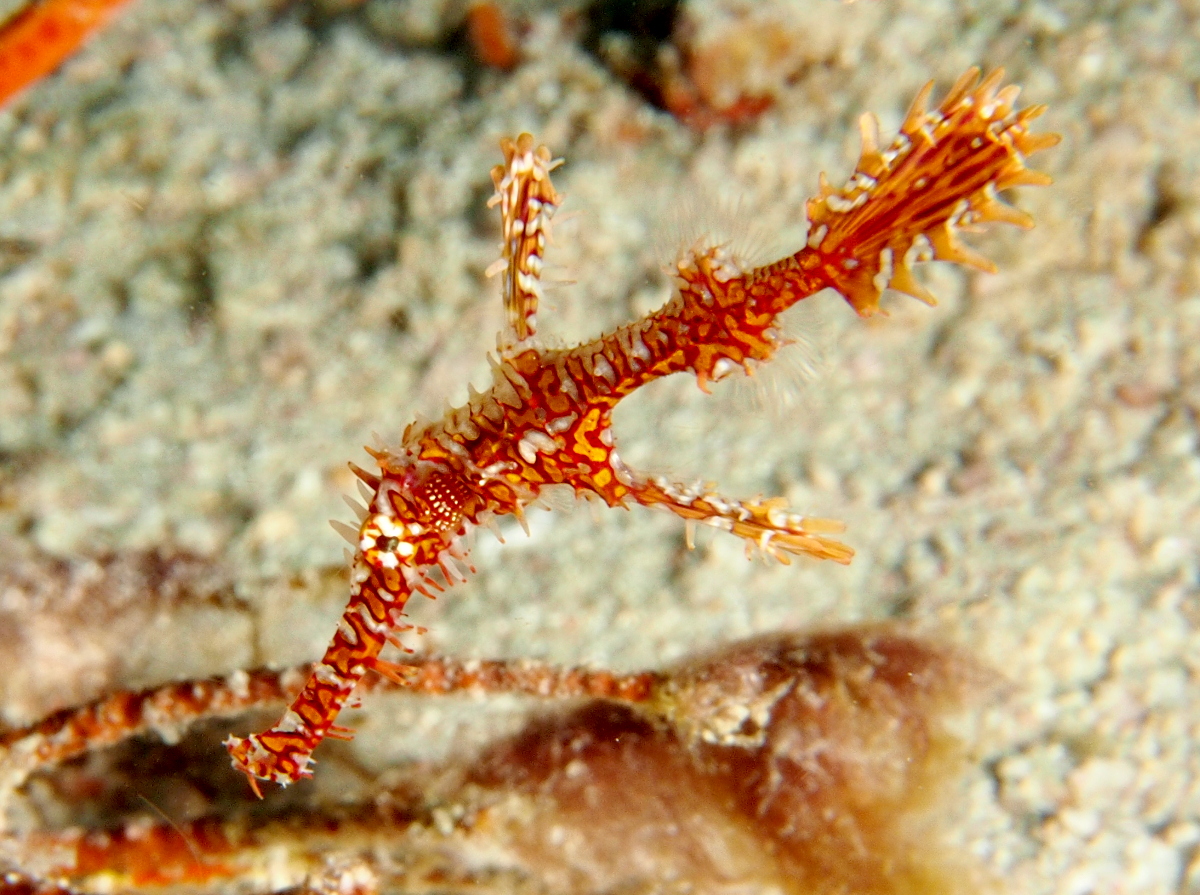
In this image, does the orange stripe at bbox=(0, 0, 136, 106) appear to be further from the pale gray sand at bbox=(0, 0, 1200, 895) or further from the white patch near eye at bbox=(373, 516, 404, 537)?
the white patch near eye at bbox=(373, 516, 404, 537)

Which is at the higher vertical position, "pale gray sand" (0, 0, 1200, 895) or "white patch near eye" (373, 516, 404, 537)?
"pale gray sand" (0, 0, 1200, 895)

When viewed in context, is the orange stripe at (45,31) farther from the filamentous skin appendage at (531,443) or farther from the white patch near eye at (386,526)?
the white patch near eye at (386,526)

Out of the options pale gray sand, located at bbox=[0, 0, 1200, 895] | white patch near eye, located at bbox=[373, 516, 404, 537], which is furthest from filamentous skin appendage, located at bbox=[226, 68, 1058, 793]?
pale gray sand, located at bbox=[0, 0, 1200, 895]

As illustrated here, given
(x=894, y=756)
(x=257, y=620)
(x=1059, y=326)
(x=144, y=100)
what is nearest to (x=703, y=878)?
(x=894, y=756)

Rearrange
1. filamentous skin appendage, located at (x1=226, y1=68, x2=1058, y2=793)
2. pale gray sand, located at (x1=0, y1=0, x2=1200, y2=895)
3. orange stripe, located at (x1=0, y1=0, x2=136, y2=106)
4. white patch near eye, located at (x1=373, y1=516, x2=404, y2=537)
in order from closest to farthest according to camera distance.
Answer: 1. orange stripe, located at (x1=0, y1=0, x2=136, y2=106)
2. filamentous skin appendage, located at (x1=226, y1=68, x2=1058, y2=793)
3. white patch near eye, located at (x1=373, y1=516, x2=404, y2=537)
4. pale gray sand, located at (x1=0, y1=0, x2=1200, y2=895)

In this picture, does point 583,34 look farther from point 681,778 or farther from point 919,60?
point 681,778

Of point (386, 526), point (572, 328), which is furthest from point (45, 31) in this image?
point (572, 328)
